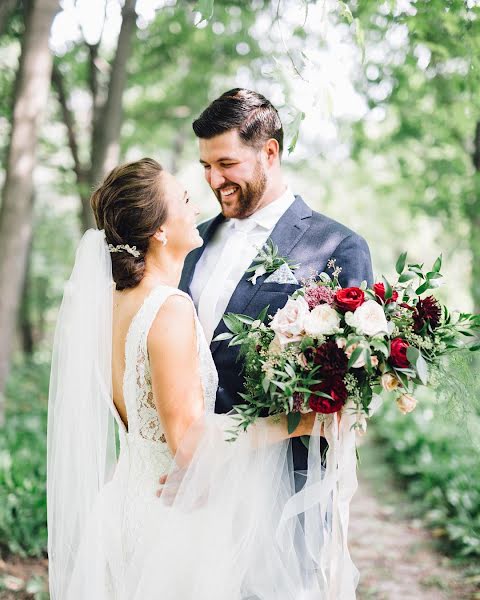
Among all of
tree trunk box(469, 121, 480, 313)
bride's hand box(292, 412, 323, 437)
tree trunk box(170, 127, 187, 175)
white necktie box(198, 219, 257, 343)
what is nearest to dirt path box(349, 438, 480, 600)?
tree trunk box(469, 121, 480, 313)

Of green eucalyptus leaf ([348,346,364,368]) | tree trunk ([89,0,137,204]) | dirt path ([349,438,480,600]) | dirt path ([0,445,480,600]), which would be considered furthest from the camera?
tree trunk ([89,0,137,204])

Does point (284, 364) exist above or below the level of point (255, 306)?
below

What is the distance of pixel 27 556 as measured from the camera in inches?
179

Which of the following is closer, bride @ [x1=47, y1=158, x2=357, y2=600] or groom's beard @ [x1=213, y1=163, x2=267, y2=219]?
bride @ [x1=47, y1=158, x2=357, y2=600]

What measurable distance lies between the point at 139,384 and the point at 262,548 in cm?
76

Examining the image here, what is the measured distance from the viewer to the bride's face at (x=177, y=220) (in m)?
2.71

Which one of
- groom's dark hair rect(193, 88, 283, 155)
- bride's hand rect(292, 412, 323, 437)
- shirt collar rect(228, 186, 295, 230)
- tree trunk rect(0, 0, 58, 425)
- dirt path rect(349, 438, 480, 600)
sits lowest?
dirt path rect(349, 438, 480, 600)

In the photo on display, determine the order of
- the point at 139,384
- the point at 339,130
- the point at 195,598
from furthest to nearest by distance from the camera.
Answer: the point at 339,130 → the point at 139,384 → the point at 195,598

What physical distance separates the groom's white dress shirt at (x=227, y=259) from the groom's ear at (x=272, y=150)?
181 mm

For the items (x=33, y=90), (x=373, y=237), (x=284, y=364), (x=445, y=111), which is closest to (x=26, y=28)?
(x=33, y=90)

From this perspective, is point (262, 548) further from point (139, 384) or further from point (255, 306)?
point (255, 306)

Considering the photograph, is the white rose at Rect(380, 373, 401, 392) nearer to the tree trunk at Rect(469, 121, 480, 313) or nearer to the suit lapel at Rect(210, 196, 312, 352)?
the suit lapel at Rect(210, 196, 312, 352)

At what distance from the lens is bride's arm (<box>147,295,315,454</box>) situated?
7.64ft

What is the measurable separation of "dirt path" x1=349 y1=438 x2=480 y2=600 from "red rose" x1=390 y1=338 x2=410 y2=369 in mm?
3093
